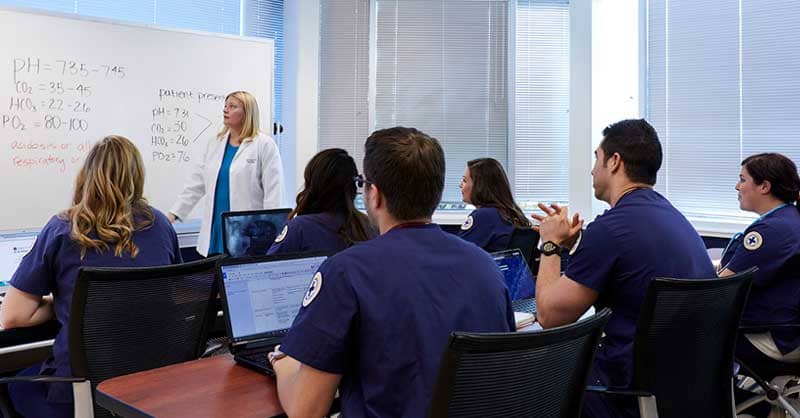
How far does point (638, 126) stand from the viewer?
2055 mm

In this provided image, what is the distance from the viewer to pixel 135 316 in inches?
72.2

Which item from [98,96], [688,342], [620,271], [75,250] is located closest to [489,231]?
[620,271]

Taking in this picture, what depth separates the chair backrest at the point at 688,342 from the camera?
5.31ft

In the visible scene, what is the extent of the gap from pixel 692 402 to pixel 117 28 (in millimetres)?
3203

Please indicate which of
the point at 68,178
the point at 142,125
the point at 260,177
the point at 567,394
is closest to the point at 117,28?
the point at 142,125

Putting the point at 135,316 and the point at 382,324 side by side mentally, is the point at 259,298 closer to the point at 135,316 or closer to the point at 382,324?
the point at 135,316

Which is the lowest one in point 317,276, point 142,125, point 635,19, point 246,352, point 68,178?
point 246,352

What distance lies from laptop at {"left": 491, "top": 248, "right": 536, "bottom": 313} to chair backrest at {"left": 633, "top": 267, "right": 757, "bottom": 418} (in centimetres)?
59

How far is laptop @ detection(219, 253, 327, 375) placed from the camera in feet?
5.35

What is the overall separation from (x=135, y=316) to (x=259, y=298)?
0.41 meters

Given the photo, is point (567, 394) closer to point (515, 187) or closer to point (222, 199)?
point (222, 199)

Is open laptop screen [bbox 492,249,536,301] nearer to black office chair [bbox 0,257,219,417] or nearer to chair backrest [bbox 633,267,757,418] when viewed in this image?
chair backrest [bbox 633,267,757,418]

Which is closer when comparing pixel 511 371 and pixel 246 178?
pixel 511 371

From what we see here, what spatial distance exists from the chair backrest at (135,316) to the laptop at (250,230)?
66 centimetres
